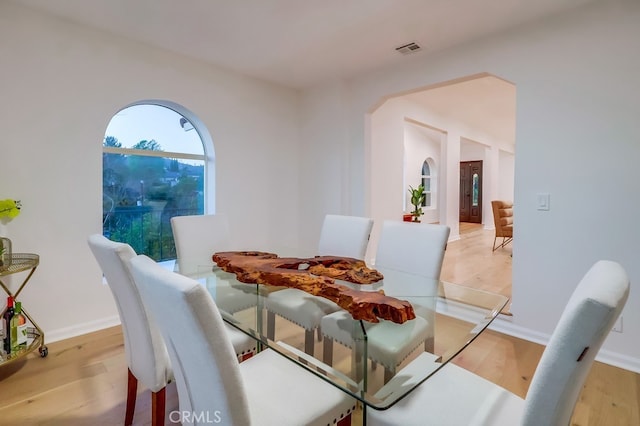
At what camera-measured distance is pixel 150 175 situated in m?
3.16

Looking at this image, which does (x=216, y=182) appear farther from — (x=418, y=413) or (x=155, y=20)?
(x=418, y=413)

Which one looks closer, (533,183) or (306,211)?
(533,183)

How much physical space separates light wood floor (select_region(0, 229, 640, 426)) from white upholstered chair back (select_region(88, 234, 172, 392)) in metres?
0.49

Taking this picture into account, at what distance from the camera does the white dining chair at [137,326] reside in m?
1.24

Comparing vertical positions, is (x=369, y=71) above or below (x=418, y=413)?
above

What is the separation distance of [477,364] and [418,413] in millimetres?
1418

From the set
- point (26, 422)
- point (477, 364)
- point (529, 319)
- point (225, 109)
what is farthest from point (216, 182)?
point (529, 319)

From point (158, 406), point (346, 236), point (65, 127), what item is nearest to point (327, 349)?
point (158, 406)

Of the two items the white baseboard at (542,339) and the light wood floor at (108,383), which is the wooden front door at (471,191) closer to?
the white baseboard at (542,339)

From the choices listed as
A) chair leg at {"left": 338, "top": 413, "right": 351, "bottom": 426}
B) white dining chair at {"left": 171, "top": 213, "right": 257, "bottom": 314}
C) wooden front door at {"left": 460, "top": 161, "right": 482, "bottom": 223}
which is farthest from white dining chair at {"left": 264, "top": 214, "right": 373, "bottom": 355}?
wooden front door at {"left": 460, "top": 161, "right": 482, "bottom": 223}

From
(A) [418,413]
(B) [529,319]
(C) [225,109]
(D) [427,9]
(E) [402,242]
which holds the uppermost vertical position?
(D) [427,9]

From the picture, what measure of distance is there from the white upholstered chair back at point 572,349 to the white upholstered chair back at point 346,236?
5.35 ft

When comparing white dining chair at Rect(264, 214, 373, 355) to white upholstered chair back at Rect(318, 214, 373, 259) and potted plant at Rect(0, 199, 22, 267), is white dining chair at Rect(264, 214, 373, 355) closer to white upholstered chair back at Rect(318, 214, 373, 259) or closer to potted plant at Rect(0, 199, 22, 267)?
white upholstered chair back at Rect(318, 214, 373, 259)

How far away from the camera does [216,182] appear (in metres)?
3.41
